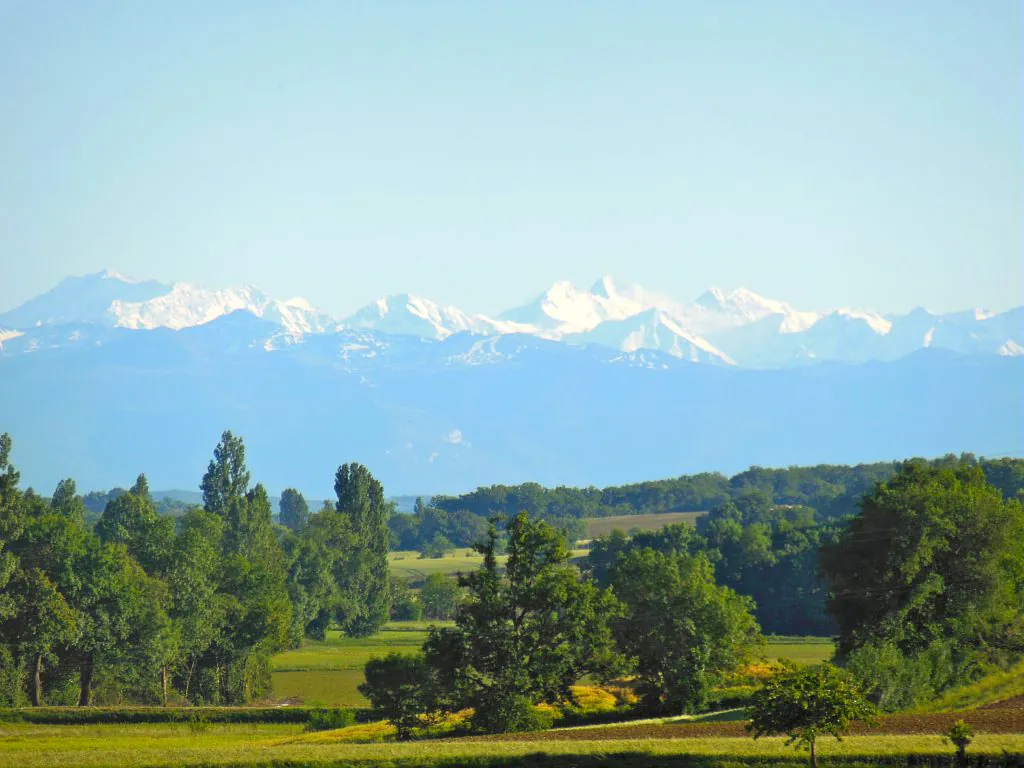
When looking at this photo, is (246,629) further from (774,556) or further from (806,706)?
(774,556)

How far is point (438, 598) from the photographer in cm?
16250

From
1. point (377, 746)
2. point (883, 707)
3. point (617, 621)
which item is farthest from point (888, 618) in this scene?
point (377, 746)

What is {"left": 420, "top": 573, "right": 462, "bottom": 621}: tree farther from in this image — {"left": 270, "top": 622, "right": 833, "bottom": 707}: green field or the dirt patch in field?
the dirt patch in field

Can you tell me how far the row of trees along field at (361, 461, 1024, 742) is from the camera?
6600 centimetres

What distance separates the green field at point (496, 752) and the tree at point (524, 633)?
7.95 m

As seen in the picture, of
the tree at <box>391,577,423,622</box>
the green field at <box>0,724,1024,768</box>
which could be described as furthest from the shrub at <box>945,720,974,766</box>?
the tree at <box>391,577,423,622</box>

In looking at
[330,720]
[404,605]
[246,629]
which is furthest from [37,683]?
[404,605]

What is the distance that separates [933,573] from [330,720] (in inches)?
1484

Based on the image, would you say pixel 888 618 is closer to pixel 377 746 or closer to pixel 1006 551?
pixel 1006 551

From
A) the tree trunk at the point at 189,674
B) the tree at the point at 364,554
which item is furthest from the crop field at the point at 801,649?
the tree at the point at 364,554

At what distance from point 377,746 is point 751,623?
32.4 metres

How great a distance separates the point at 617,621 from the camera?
7612cm

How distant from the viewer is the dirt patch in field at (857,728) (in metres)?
52.5

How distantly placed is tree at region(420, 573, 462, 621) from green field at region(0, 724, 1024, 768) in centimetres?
10036
